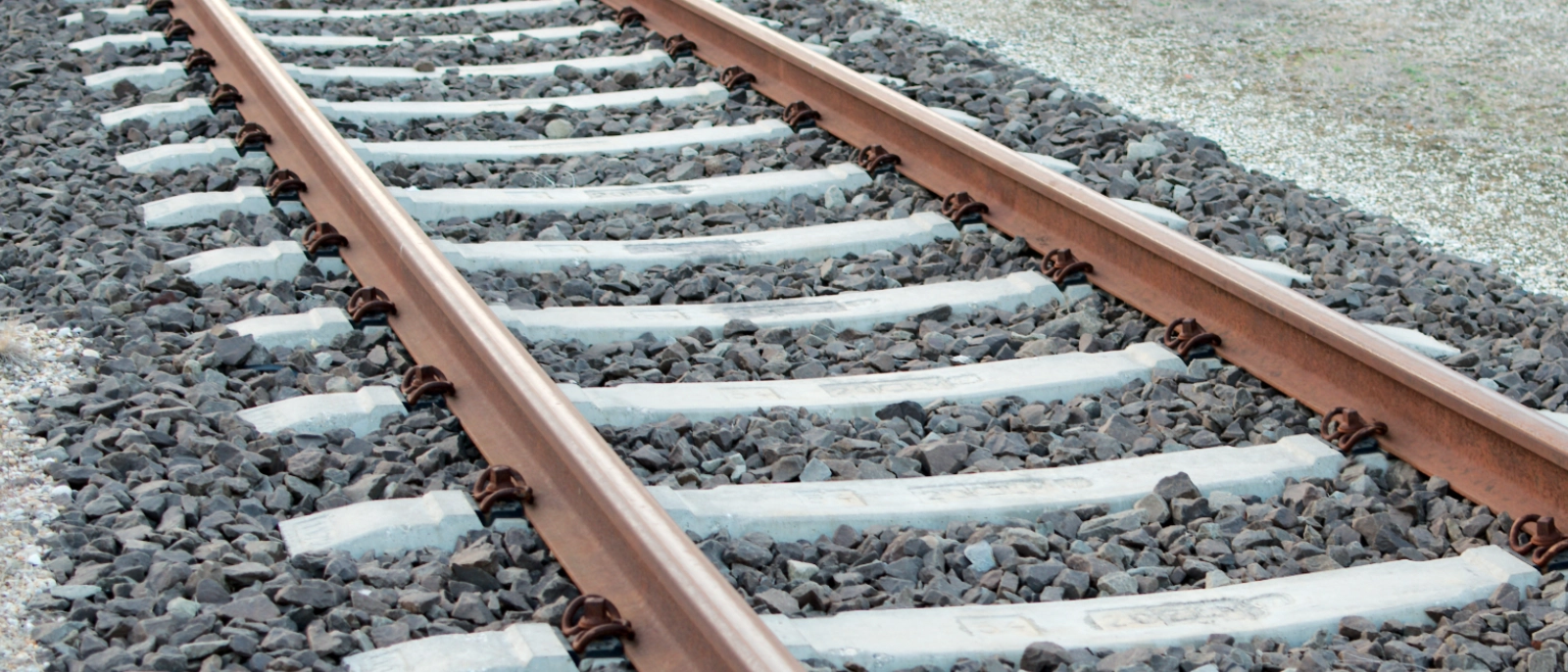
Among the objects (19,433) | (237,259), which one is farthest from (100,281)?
(19,433)

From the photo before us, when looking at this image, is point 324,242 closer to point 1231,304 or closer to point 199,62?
point 199,62

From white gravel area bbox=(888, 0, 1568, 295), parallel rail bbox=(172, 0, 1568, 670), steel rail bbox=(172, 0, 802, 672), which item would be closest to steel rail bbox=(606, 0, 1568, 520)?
parallel rail bbox=(172, 0, 1568, 670)

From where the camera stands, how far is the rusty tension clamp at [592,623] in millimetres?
2631

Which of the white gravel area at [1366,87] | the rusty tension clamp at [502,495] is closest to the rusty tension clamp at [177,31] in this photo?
the white gravel area at [1366,87]

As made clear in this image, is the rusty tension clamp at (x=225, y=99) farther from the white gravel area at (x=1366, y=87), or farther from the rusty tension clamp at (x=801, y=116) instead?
the white gravel area at (x=1366, y=87)

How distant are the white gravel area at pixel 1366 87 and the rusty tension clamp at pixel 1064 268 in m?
1.59

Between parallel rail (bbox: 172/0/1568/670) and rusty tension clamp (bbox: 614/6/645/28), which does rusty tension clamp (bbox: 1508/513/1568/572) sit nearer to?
parallel rail (bbox: 172/0/1568/670)

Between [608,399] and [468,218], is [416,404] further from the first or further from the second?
[468,218]

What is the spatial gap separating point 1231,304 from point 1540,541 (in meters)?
1.13

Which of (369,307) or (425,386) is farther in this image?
(369,307)

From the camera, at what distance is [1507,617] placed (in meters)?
2.92

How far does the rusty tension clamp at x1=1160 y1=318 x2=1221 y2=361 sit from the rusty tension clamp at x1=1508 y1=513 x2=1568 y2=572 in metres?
1.02

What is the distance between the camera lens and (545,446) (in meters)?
3.11

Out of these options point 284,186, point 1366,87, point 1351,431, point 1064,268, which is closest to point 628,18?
point 284,186
